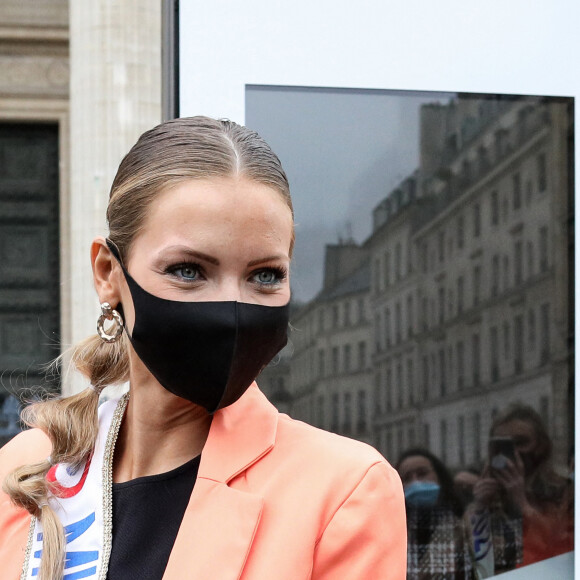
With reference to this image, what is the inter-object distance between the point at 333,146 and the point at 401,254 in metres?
0.43

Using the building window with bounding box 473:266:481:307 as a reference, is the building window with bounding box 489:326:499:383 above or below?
below

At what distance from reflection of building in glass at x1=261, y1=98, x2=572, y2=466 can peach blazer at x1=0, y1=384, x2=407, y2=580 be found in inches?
69.4

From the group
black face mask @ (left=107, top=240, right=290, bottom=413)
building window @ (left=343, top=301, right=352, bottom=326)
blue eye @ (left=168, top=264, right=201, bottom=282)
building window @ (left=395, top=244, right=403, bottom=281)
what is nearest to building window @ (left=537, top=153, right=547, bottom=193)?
building window @ (left=395, top=244, right=403, bottom=281)

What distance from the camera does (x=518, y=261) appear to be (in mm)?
3338

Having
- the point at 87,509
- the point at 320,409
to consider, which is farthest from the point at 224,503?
the point at 320,409

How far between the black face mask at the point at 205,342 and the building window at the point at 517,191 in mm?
1960

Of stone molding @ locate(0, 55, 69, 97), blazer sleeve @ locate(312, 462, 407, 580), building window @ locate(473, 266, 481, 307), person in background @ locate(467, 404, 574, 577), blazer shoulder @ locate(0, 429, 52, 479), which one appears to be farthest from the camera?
stone molding @ locate(0, 55, 69, 97)

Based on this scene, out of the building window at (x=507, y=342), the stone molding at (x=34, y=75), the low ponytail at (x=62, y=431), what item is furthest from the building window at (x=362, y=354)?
the stone molding at (x=34, y=75)

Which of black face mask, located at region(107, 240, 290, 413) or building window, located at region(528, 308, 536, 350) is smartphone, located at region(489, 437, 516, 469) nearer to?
building window, located at region(528, 308, 536, 350)

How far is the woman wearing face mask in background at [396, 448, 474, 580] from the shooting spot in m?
3.29

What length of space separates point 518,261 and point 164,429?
1.96m

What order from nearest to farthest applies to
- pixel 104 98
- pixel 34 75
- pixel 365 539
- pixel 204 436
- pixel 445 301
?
pixel 365 539 < pixel 204 436 < pixel 445 301 < pixel 104 98 < pixel 34 75

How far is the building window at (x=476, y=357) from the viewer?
10.9ft

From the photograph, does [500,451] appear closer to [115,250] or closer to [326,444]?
[326,444]
